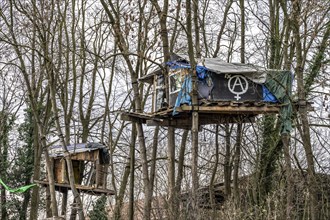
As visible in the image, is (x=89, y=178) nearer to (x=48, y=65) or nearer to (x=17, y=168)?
(x=48, y=65)

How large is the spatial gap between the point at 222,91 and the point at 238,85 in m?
0.39

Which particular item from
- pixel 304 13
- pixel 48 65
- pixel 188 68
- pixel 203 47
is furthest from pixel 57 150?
pixel 304 13

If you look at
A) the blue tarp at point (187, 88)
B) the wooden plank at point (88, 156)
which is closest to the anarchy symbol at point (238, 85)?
the blue tarp at point (187, 88)

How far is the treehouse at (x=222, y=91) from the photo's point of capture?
1161 cm

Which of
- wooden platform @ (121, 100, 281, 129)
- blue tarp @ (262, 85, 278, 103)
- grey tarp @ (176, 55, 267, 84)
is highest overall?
grey tarp @ (176, 55, 267, 84)

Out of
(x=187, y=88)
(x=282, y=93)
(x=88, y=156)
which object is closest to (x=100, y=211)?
(x=88, y=156)

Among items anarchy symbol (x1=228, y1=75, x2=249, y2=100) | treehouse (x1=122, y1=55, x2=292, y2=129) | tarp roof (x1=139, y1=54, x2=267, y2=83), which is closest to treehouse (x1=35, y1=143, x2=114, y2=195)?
treehouse (x1=122, y1=55, x2=292, y2=129)

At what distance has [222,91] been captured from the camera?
469 inches

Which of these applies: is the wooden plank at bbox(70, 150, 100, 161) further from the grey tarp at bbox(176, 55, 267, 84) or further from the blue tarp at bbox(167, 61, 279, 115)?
the grey tarp at bbox(176, 55, 267, 84)

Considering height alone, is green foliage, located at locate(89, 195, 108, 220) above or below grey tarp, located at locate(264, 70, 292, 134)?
below

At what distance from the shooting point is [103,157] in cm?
1435

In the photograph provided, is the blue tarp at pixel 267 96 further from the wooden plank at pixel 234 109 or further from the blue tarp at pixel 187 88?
the wooden plank at pixel 234 109

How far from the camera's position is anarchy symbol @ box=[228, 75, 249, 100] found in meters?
12.0

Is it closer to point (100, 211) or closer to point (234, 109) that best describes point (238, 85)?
point (234, 109)
